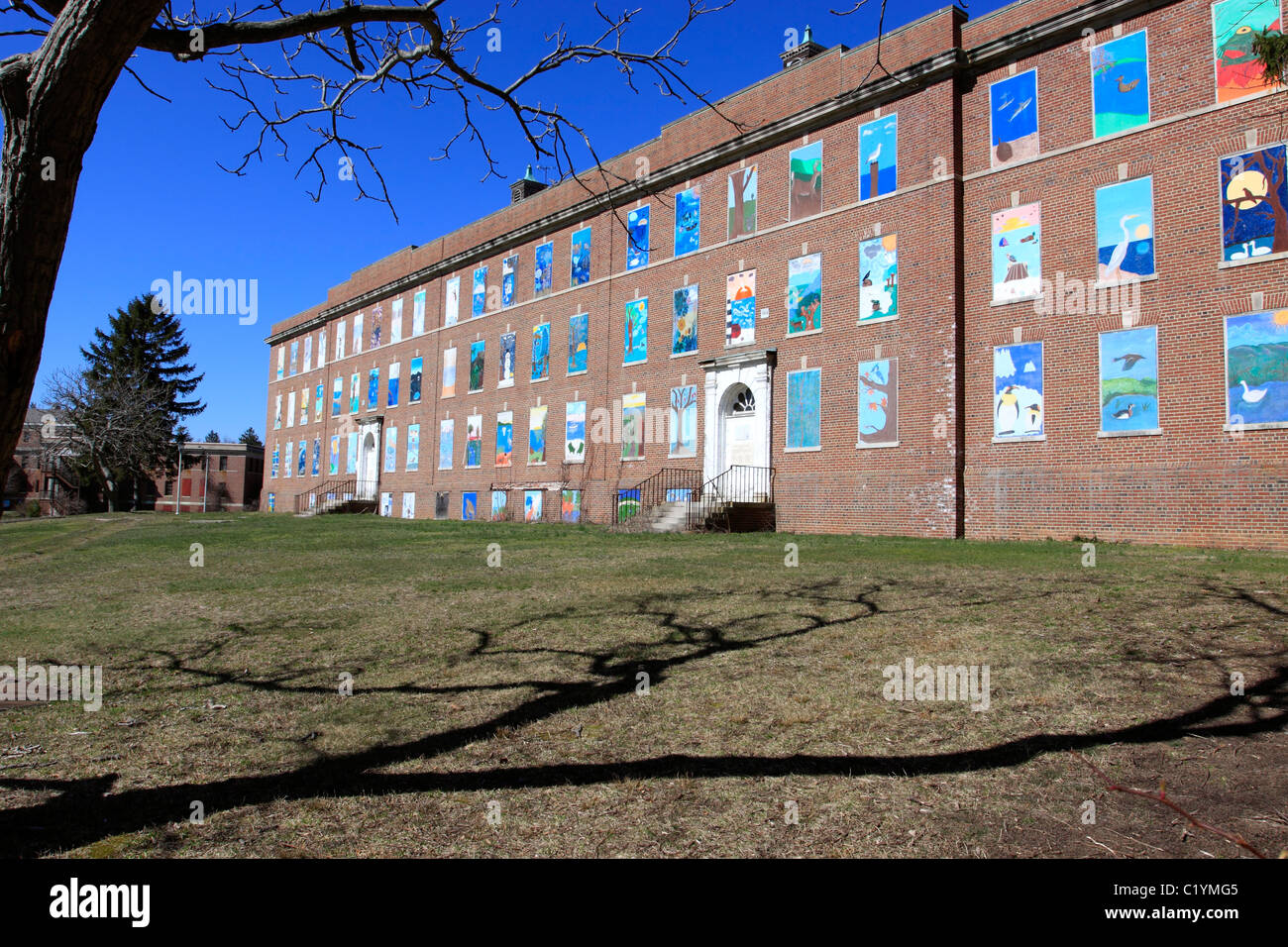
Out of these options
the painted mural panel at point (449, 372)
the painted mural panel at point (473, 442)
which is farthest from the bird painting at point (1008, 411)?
the painted mural panel at point (449, 372)

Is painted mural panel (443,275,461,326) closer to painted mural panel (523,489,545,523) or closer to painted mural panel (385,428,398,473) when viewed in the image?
painted mural panel (385,428,398,473)

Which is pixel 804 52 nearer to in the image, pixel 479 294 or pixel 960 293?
pixel 960 293

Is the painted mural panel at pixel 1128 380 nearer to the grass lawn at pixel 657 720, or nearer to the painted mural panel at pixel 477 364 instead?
the grass lawn at pixel 657 720

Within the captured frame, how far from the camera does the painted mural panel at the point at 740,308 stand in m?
22.9

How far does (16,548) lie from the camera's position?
64.3 feet

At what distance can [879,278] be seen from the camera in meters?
19.8

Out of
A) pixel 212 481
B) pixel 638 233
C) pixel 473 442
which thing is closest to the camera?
pixel 638 233

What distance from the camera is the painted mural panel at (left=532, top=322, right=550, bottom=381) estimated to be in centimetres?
3069

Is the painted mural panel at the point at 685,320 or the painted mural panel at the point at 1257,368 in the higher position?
the painted mural panel at the point at 685,320

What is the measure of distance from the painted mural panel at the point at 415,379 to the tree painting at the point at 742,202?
19.9 m

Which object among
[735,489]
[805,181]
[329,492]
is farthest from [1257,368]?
[329,492]

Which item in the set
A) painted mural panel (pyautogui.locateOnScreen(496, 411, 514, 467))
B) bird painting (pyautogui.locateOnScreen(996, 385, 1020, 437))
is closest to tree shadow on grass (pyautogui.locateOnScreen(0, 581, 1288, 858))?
bird painting (pyautogui.locateOnScreen(996, 385, 1020, 437))

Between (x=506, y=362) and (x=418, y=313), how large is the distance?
917cm
